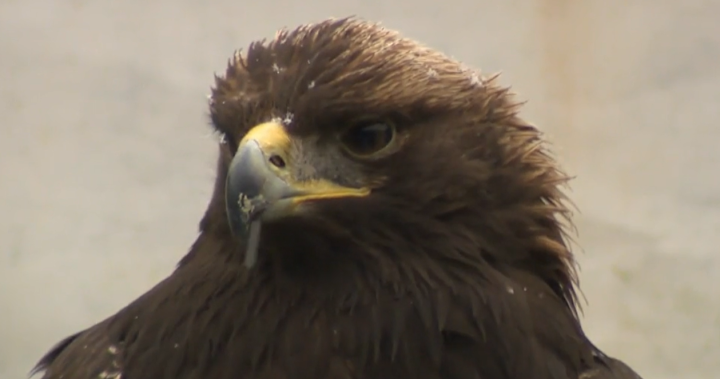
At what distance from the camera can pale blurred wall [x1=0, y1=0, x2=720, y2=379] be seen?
2736 millimetres

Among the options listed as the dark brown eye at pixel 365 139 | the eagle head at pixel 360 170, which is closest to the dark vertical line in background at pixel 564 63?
the eagle head at pixel 360 170

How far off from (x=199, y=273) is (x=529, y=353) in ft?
1.34

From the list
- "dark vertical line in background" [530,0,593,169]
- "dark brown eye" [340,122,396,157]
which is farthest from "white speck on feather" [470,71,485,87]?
"dark vertical line in background" [530,0,593,169]

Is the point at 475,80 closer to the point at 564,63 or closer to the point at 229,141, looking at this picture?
the point at 229,141

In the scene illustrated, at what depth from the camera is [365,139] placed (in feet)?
3.67

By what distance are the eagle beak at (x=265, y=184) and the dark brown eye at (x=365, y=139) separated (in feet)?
0.16

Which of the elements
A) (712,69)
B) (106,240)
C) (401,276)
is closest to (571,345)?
(401,276)

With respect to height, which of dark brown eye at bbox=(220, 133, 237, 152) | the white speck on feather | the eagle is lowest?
the eagle

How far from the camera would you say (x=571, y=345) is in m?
1.19

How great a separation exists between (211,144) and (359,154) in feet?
4.88

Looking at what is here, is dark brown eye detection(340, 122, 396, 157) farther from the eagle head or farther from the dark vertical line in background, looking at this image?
the dark vertical line in background

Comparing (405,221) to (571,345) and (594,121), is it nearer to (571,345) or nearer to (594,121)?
(571,345)

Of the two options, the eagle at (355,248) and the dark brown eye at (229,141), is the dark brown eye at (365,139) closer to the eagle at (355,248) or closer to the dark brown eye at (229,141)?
the eagle at (355,248)

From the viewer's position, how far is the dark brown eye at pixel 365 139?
111cm
